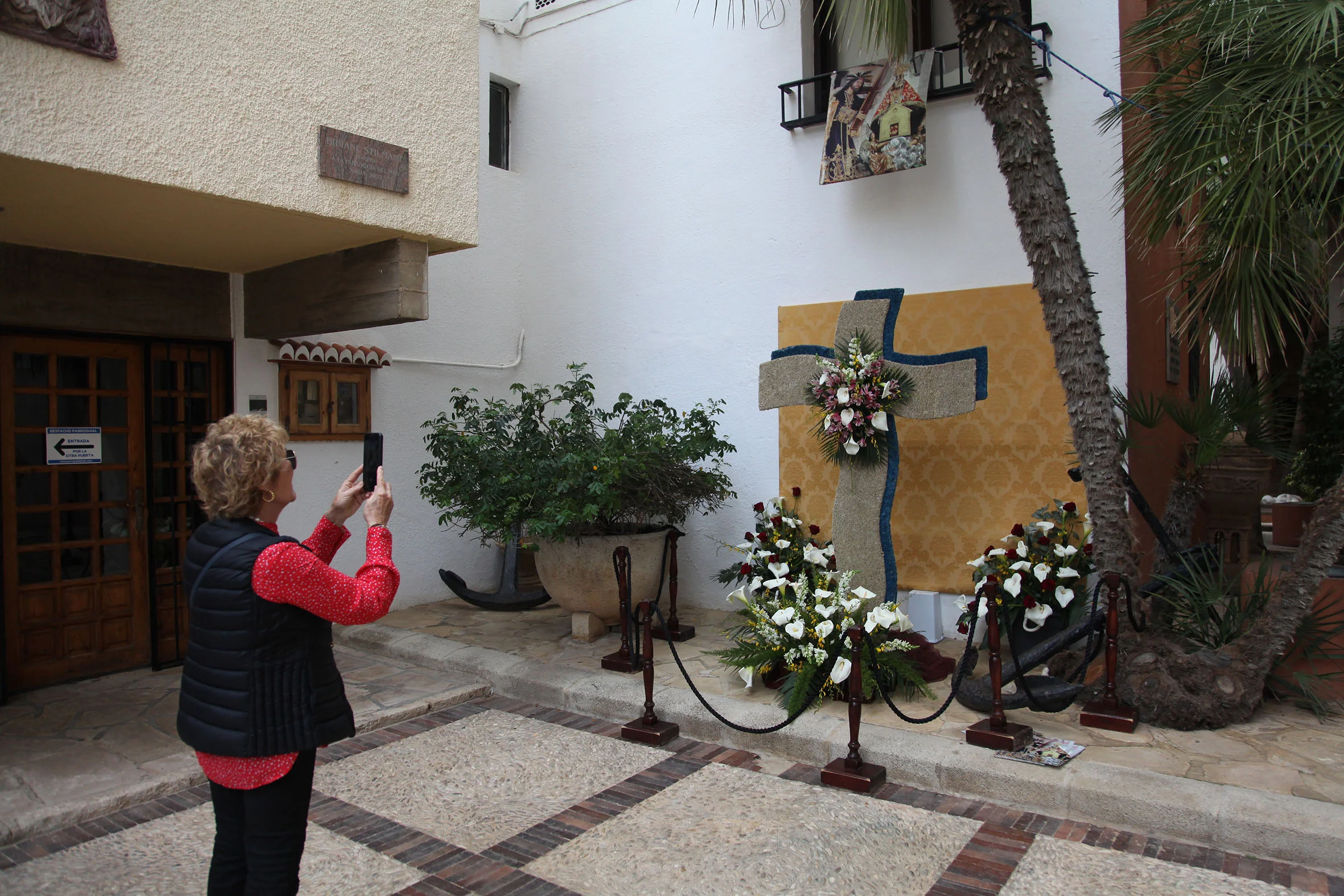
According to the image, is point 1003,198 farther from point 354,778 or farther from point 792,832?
point 354,778

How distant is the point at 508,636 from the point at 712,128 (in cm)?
→ 439

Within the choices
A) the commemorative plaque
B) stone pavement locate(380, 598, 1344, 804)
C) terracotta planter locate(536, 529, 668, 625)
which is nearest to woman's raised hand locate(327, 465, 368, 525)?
the commemorative plaque

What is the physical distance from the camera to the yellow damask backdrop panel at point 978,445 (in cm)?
602

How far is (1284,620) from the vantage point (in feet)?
14.5

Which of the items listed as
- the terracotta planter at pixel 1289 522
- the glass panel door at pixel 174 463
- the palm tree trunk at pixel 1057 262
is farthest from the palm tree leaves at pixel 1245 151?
the glass panel door at pixel 174 463

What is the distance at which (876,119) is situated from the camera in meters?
6.32

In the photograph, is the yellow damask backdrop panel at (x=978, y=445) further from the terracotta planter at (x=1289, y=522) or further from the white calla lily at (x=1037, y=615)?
the terracotta planter at (x=1289, y=522)

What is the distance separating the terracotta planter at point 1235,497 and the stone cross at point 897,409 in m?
2.88

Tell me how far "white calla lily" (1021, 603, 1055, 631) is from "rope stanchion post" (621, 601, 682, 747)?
7.14ft

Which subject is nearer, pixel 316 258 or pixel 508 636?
pixel 316 258

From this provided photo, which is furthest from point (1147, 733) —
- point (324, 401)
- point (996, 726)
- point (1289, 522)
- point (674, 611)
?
point (324, 401)

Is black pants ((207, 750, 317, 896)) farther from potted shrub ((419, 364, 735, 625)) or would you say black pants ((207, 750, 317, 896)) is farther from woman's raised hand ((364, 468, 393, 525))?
potted shrub ((419, 364, 735, 625))

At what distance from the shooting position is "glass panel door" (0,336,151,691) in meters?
5.45

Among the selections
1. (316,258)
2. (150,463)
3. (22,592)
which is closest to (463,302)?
(316,258)
